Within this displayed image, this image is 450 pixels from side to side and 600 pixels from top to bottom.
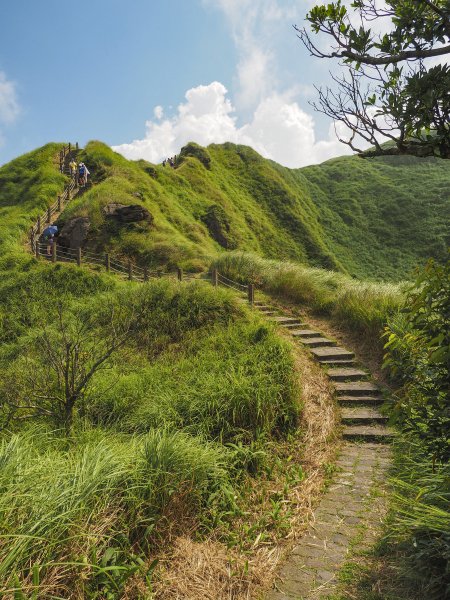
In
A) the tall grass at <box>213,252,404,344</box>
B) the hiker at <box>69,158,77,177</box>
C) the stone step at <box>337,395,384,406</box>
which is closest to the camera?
the stone step at <box>337,395,384,406</box>

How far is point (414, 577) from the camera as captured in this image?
284 centimetres

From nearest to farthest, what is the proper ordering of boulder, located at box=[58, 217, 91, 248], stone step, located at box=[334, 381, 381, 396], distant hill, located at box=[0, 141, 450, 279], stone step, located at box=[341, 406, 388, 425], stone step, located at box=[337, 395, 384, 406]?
stone step, located at box=[341, 406, 388, 425]
stone step, located at box=[337, 395, 384, 406]
stone step, located at box=[334, 381, 381, 396]
boulder, located at box=[58, 217, 91, 248]
distant hill, located at box=[0, 141, 450, 279]

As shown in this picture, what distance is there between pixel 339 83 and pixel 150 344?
7.88 meters

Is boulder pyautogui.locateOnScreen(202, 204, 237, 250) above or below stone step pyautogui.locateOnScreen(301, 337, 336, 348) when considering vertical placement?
above

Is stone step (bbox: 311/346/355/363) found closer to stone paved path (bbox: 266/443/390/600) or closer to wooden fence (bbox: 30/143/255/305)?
stone paved path (bbox: 266/443/390/600)

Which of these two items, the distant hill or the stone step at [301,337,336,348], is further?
the distant hill

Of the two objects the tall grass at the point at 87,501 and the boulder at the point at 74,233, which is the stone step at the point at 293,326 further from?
the boulder at the point at 74,233

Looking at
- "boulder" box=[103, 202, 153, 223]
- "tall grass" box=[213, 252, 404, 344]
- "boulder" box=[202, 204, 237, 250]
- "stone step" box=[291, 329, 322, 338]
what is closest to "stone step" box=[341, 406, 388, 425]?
"tall grass" box=[213, 252, 404, 344]

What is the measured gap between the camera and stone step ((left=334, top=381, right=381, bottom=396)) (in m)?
7.90

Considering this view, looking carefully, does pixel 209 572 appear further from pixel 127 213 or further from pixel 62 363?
pixel 127 213

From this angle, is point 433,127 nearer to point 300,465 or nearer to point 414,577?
point 414,577

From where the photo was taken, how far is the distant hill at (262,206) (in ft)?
77.4

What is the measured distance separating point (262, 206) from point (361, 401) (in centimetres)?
3948

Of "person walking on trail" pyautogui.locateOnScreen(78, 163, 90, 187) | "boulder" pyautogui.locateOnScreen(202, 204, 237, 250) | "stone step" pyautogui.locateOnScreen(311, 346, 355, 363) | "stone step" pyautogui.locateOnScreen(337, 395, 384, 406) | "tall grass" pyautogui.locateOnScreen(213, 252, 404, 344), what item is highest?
"person walking on trail" pyautogui.locateOnScreen(78, 163, 90, 187)
